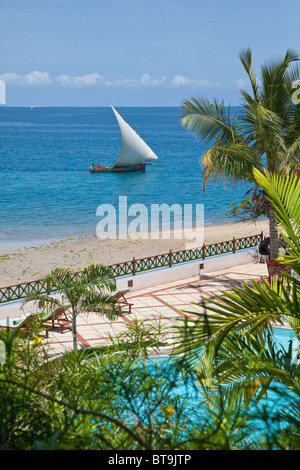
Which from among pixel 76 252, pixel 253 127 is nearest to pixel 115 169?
pixel 76 252

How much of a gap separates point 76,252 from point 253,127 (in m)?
12.0

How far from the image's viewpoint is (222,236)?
2405 cm

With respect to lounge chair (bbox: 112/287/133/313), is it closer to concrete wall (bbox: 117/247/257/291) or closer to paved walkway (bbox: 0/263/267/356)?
paved walkway (bbox: 0/263/267/356)

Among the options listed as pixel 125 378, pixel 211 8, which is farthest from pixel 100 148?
pixel 125 378

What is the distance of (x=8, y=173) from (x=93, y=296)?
44.4 metres

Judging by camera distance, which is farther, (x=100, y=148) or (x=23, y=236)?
(x=100, y=148)

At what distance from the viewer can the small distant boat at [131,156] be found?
1865 inches

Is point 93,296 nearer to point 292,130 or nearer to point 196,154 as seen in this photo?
point 292,130

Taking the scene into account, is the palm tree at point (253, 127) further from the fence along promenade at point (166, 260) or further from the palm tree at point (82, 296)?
the palm tree at point (82, 296)

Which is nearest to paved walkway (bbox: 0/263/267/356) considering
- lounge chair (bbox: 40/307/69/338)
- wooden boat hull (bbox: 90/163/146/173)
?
lounge chair (bbox: 40/307/69/338)

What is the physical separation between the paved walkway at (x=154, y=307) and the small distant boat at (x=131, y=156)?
3536cm

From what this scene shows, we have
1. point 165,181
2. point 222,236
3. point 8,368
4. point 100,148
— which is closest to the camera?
point 8,368

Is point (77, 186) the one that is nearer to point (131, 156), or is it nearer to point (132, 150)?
point (132, 150)

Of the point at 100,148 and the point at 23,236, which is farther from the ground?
the point at 100,148
